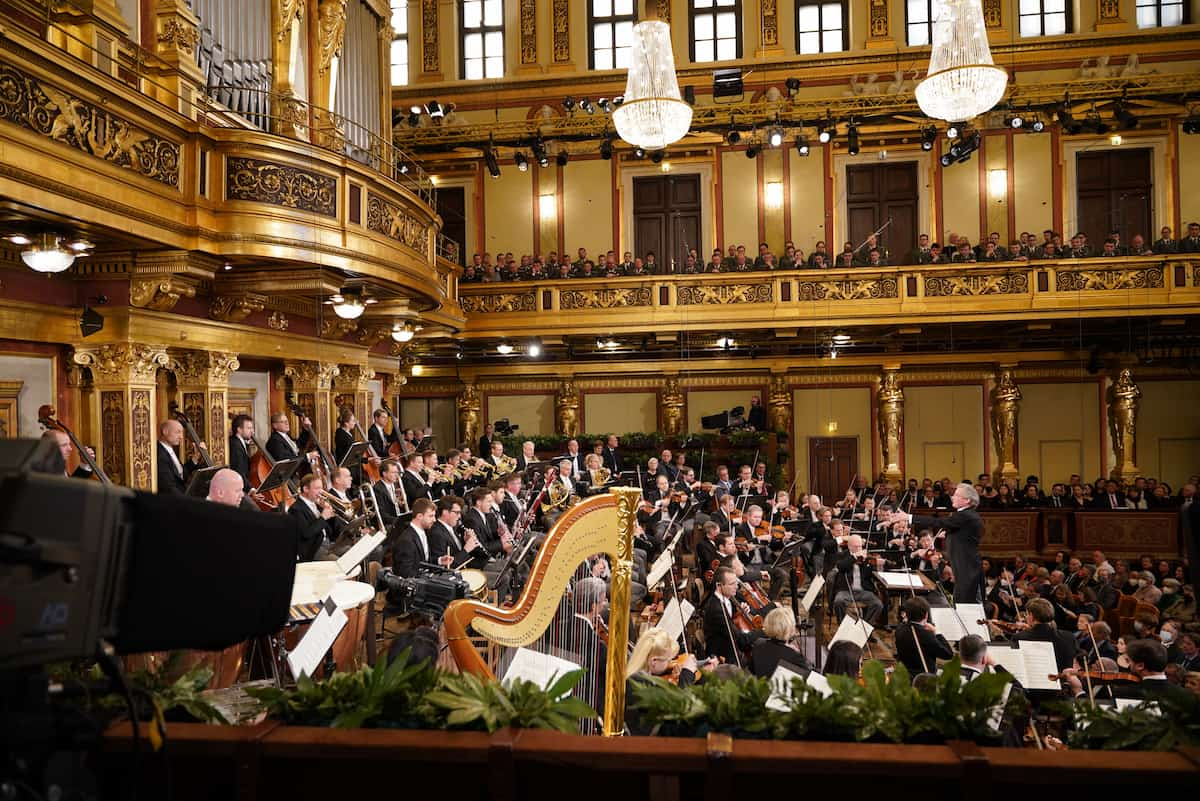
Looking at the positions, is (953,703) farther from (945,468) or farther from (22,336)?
(945,468)

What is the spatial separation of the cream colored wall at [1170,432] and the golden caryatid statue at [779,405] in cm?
749

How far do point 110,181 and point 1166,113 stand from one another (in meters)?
18.9

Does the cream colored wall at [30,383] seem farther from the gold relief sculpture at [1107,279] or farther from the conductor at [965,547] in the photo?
the gold relief sculpture at [1107,279]

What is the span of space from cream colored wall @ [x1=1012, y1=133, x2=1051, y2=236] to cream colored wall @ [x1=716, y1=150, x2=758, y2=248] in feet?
18.1

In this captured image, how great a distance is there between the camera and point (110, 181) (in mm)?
6270

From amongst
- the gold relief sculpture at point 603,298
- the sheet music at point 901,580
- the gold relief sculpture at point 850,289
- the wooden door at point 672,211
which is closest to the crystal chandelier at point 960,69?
the sheet music at point 901,580

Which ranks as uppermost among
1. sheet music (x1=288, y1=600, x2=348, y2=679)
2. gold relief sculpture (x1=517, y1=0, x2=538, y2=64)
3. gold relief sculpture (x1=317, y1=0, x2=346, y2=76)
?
gold relief sculpture (x1=517, y1=0, x2=538, y2=64)

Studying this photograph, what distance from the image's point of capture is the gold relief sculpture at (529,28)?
18062mm

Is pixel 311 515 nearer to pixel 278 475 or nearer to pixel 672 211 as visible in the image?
pixel 278 475

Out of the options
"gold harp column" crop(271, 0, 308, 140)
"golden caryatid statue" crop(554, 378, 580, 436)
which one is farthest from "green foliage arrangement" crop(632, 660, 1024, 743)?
"golden caryatid statue" crop(554, 378, 580, 436)

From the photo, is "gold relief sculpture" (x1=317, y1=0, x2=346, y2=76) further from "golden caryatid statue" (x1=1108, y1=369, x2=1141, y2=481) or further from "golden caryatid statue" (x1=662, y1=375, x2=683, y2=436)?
Result: "golden caryatid statue" (x1=1108, y1=369, x2=1141, y2=481)

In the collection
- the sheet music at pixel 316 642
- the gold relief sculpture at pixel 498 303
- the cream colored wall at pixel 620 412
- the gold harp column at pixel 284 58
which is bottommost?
the sheet music at pixel 316 642

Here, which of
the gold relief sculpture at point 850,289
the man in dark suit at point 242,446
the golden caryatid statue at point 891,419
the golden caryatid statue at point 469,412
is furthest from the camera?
the golden caryatid statue at point 469,412

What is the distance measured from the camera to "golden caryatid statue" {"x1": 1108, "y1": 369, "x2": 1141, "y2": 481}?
1686 centimetres
